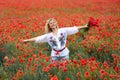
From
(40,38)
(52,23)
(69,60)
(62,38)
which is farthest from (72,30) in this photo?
(69,60)

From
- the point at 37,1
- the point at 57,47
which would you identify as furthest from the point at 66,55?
the point at 37,1

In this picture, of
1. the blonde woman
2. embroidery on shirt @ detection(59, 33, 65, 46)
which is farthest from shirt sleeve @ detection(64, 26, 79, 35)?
embroidery on shirt @ detection(59, 33, 65, 46)

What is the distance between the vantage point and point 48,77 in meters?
5.18

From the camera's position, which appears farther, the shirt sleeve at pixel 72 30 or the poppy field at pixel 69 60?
the shirt sleeve at pixel 72 30

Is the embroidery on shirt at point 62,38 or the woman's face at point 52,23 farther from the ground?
the woman's face at point 52,23

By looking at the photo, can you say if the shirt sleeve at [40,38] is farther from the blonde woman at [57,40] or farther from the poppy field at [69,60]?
the poppy field at [69,60]

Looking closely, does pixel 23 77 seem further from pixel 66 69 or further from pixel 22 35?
pixel 22 35

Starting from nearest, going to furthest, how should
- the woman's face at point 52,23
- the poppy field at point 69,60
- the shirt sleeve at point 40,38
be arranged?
the poppy field at point 69,60
the woman's face at point 52,23
the shirt sleeve at point 40,38

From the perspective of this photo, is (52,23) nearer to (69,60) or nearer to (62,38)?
(62,38)

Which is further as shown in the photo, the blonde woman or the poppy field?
the blonde woman

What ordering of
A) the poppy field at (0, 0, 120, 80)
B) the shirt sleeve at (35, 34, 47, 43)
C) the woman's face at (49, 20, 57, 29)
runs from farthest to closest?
the shirt sleeve at (35, 34, 47, 43) → the woman's face at (49, 20, 57, 29) → the poppy field at (0, 0, 120, 80)

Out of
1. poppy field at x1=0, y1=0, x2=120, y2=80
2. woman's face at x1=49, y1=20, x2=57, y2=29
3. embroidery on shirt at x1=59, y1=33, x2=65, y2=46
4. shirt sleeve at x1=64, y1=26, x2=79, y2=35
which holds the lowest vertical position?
poppy field at x1=0, y1=0, x2=120, y2=80

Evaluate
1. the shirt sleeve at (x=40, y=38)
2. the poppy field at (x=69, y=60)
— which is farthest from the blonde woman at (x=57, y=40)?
the poppy field at (x=69, y=60)

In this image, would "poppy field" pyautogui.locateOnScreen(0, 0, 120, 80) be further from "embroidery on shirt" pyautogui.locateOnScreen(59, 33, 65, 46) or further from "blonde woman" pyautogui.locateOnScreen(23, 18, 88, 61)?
"embroidery on shirt" pyautogui.locateOnScreen(59, 33, 65, 46)
